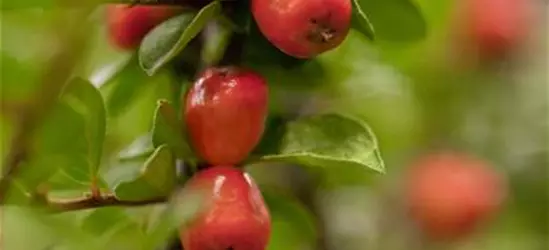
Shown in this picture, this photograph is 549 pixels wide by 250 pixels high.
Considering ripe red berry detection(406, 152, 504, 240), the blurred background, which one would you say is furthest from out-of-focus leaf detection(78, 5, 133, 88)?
ripe red berry detection(406, 152, 504, 240)

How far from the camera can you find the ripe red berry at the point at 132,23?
0.53 meters

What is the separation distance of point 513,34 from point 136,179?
1.66ft

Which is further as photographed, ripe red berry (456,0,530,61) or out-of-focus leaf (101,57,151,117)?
ripe red berry (456,0,530,61)

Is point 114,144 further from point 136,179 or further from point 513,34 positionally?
point 513,34

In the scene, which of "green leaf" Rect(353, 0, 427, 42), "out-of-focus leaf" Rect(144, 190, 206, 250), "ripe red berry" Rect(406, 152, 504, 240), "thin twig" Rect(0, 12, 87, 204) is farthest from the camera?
"ripe red berry" Rect(406, 152, 504, 240)

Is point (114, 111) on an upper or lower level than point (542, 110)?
upper

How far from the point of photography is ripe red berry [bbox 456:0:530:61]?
81 centimetres

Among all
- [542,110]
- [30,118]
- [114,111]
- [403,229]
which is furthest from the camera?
[542,110]

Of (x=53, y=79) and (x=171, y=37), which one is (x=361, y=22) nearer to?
(x=171, y=37)

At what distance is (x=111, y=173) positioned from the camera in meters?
0.52

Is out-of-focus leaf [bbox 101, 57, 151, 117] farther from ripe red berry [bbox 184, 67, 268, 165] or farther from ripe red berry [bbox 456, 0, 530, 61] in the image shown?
ripe red berry [bbox 456, 0, 530, 61]

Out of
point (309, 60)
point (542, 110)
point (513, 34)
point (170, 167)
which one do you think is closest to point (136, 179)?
point (170, 167)

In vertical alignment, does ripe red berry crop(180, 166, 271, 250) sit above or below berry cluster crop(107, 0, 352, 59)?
below

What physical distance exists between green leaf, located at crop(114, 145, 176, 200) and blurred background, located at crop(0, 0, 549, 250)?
3 centimetres
